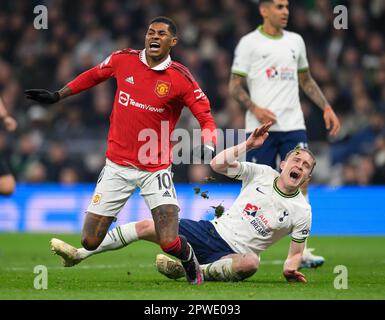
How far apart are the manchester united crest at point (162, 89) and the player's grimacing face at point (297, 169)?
3.92 feet

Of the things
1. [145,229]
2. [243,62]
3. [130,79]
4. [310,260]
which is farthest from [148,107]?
[310,260]

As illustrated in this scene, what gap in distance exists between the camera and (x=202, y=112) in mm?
8211

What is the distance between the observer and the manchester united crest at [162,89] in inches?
329

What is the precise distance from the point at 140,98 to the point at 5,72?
11.0 metres

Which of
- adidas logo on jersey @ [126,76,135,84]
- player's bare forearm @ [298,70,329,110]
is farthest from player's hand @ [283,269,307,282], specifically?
player's bare forearm @ [298,70,329,110]

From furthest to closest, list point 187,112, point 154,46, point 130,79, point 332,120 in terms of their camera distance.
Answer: point 187,112 < point 332,120 < point 130,79 < point 154,46

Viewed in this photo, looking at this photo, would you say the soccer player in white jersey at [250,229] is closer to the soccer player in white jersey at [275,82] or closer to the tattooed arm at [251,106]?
the tattooed arm at [251,106]

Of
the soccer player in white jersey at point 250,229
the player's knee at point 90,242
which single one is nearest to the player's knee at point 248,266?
the soccer player in white jersey at point 250,229

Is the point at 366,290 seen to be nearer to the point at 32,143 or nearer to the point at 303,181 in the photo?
the point at 303,181

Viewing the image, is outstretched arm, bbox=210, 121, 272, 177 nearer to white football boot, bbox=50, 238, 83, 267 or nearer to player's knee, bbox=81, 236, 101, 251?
player's knee, bbox=81, 236, 101, 251

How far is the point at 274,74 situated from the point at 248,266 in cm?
273

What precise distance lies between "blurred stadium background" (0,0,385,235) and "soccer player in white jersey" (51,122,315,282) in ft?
20.9

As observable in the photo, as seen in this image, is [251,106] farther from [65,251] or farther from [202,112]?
[65,251]

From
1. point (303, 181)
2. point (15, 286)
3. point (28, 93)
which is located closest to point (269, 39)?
point (303, 181)
